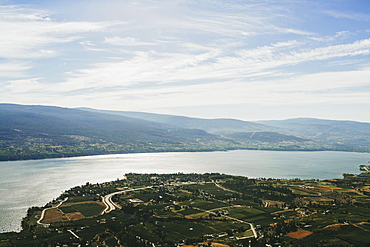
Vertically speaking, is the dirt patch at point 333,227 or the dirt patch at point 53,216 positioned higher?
the dirt patch at point 333,227

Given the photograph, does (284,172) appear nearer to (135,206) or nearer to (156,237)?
(135,206)

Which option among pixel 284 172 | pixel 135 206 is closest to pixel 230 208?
pixel 135 206

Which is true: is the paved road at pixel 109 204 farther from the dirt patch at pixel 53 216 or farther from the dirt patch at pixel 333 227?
the dirt patch at pixel 333 227

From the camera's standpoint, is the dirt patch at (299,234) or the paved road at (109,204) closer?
the dirt patch at (299,234)

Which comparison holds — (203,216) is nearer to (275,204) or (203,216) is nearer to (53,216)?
(275,204)

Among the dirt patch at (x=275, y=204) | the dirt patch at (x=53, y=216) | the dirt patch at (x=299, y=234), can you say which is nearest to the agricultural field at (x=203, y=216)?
the dirt patch at (x=53, y=216)

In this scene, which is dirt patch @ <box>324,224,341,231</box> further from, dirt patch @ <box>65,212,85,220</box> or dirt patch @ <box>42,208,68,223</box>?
dirt patch @ <box>42,208,68,223</box>

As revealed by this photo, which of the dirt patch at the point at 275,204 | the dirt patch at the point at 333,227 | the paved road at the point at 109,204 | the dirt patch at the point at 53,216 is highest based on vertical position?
the dirt patch at the point at 333,227

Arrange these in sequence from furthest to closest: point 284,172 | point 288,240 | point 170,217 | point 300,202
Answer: point 284,172 < point 300,202 < point 170,217 < point 288,240
